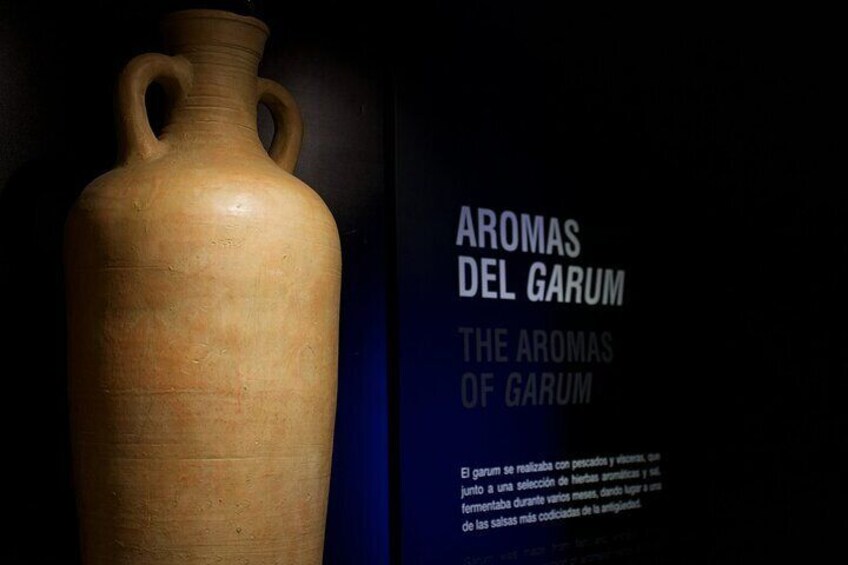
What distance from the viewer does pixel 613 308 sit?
2609mm

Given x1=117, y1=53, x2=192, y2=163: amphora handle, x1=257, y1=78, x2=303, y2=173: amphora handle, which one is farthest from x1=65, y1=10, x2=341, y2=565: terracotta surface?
x1=257, y1=78, x2=303, y2=173: amphora handle

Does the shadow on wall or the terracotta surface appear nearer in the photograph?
the terracotta surface

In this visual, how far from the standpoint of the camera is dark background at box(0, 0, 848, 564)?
6.20ft

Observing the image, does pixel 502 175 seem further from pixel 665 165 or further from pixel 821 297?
pixel 821 297

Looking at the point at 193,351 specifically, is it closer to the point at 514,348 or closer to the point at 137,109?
the point at 137,109

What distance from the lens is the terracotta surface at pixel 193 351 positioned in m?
1.62

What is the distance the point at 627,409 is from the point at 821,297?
889 mm

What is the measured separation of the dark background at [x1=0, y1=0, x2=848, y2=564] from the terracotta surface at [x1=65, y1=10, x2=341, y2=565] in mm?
244

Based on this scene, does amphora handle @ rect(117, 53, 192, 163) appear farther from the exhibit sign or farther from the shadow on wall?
the exhibit sign

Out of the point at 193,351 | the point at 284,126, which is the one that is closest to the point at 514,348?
the point at 284,126

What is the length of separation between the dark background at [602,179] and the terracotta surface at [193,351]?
0.24 metres

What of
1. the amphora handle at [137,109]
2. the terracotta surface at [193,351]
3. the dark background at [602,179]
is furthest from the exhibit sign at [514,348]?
the amphora handle at [137,109]

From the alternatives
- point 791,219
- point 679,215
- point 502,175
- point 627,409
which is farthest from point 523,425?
point 791,219

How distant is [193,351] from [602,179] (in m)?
1.32
